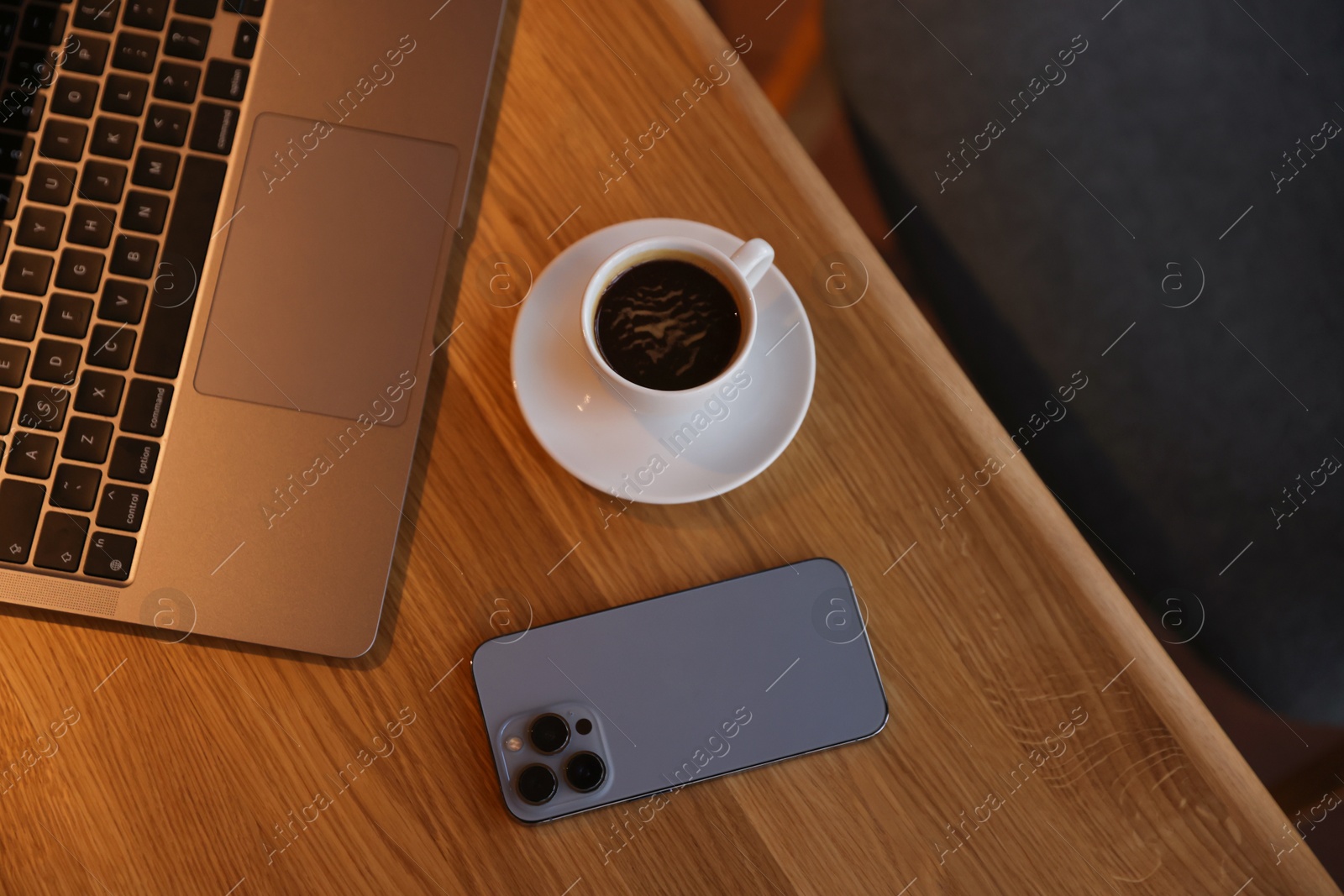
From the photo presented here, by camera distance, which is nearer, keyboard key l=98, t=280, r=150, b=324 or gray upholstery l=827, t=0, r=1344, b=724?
keyboard key l=98, t=280, r=150, b=324

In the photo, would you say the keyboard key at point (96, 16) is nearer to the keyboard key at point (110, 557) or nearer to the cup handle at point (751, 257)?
the keyboard key at point (110, 557)

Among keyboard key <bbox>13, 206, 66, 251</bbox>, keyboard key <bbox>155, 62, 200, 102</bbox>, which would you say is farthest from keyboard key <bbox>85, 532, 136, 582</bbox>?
keyboard key <bbox>155, 62, 200, 102</bbox>

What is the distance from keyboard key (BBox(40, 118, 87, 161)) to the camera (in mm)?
579

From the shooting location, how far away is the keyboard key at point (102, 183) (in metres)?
0.58

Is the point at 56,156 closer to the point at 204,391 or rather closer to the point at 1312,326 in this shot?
the point at 204,391

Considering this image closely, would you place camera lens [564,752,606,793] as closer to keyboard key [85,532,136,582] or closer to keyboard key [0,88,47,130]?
keyboard key [85,532,136,582]

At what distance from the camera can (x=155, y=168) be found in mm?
587

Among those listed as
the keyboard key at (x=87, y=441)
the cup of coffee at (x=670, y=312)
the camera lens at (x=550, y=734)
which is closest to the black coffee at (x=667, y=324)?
the cup of coffee at (x=670, y=312)

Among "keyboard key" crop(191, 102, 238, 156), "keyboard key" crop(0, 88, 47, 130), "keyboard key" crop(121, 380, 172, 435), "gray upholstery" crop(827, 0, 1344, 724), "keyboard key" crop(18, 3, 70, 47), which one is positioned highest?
"gray upholstery" crop(827, 0, 1344, 724)

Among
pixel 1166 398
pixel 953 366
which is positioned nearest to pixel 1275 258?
pixel 1166 398

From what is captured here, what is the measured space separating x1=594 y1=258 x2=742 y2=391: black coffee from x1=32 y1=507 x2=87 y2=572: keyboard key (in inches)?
14.9

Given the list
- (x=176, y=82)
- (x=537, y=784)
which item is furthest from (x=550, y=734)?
(x=176, y=82)

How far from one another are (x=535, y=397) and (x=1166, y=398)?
2.26 feet

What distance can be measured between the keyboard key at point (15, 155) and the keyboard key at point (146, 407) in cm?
18
